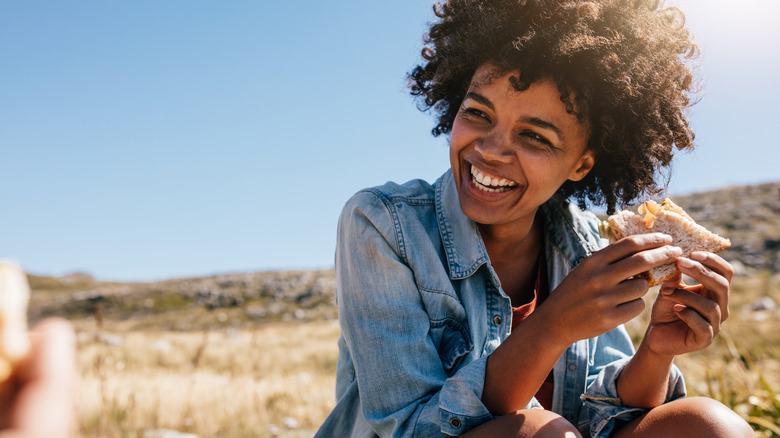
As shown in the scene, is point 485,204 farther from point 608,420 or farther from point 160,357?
point 160,357

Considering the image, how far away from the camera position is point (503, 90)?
2430mm

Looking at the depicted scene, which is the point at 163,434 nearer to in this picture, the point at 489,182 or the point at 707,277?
the point at 489,182

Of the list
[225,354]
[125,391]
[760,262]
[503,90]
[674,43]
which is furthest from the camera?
[760,262]

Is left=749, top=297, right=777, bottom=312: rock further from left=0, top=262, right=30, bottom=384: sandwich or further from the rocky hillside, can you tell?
left=0, top=262, right=30, bottom=384: sandwich

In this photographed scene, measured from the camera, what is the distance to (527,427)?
183 centimetres

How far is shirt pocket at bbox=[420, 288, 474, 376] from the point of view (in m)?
2.32

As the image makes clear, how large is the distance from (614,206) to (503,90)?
1240 mm

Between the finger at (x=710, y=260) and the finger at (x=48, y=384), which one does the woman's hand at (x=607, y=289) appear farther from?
the finger at (x=48, y=384)

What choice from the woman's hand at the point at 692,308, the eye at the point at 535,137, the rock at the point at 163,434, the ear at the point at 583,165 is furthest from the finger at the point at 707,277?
the rock at the point at 163,434

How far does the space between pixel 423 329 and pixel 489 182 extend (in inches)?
27.9

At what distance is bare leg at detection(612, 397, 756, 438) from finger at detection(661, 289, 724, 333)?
30 cm

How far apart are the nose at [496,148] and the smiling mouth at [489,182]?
78mm

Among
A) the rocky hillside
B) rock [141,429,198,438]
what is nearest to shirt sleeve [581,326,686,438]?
rock [141,429,198,438]

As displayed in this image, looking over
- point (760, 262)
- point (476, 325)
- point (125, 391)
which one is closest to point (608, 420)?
point (476, 325)
